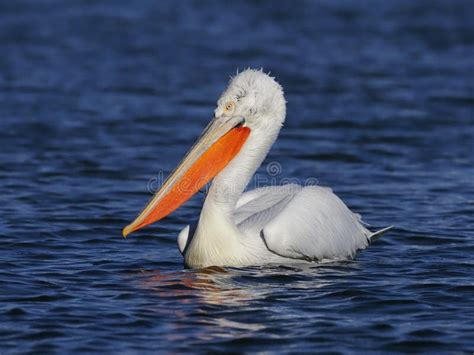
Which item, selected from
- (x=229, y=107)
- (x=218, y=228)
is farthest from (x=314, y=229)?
(x=229, y=107)

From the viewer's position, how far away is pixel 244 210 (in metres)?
7.01

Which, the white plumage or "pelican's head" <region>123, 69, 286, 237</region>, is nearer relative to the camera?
the white plumage

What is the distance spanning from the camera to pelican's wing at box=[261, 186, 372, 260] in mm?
6430

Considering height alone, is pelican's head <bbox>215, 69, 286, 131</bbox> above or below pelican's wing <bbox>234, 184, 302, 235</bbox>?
above

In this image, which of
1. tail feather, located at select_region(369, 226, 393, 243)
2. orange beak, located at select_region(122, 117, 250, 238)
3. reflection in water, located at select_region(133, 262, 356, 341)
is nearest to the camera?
reflection in water, located at select_region(133, 262, 356, 341)

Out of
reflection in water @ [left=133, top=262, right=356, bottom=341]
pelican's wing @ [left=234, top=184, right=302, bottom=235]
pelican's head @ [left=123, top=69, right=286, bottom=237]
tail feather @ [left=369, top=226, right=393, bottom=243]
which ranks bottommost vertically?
reflection in water @ [left=133, top=262, right=356, bottom=341]

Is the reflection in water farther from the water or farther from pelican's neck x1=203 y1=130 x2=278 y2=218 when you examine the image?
pelican's neck x1=203 y1=130 x2=278 y2=218

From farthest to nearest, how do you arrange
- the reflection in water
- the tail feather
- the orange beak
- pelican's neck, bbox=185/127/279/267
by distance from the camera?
the tail feather
the orange beak
pelican's neck, bbox=185/127/279/267
the reflection in water

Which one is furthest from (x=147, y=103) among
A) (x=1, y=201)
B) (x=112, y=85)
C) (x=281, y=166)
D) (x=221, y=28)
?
(x=221, y=28)

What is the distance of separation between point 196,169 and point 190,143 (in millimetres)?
4224

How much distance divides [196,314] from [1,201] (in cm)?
350

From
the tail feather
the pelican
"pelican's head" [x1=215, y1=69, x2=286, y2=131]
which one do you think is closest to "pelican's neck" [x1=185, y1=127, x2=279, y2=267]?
the pelican

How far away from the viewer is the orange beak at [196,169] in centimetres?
656

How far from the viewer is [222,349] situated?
16.5 feet
